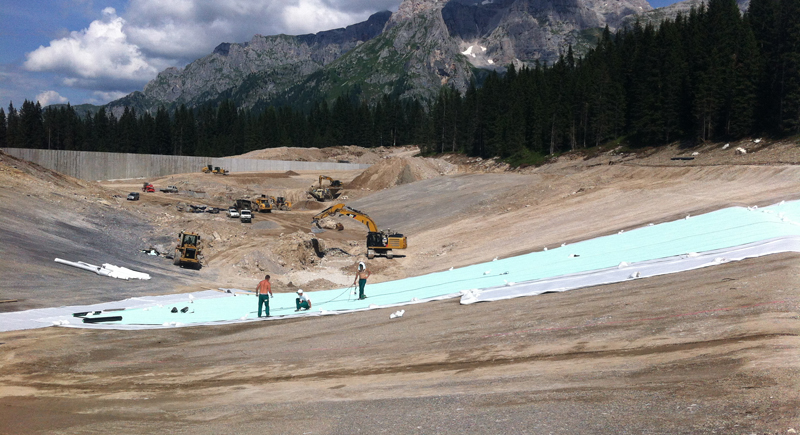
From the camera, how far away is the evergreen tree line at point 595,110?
55.7m

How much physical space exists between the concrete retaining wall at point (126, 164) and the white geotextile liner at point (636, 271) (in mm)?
84391

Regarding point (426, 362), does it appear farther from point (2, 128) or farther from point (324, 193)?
point (2, 128)

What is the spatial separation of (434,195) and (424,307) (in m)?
38.6

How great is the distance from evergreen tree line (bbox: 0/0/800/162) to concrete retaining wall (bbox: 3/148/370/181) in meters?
35.3

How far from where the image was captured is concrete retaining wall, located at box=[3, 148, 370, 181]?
276 ft

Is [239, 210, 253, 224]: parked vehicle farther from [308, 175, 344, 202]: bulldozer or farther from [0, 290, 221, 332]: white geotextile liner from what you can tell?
[308, 175, 344, 202]: bulldozer

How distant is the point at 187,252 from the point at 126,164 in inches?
2717

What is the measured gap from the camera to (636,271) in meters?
17.7

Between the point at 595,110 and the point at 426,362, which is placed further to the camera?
the point at 595,110

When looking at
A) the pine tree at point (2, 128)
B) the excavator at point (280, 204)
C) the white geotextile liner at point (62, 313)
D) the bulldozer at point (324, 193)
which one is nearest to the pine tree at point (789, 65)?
the bulldozer at point (324, 193)

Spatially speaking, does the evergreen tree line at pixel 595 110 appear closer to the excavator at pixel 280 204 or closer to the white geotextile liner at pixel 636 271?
the excavator at pixel 280 204

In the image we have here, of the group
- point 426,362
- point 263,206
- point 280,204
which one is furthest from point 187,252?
point 280,204

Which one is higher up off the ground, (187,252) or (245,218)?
(245,218)

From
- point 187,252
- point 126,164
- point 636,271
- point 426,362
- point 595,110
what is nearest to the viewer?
point 426,362
